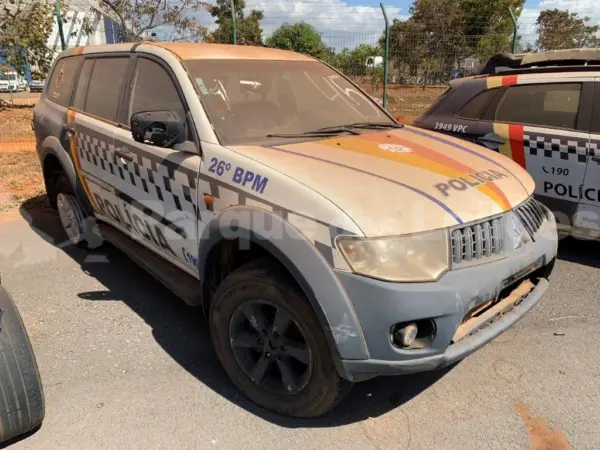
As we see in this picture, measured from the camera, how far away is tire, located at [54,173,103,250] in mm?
4445

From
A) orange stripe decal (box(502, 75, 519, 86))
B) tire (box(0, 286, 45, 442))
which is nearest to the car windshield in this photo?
tire (box(0, 286, 45, 442))

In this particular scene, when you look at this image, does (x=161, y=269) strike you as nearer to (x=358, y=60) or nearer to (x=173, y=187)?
(x=173, y=187)

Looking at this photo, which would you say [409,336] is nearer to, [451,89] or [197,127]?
[197,127]

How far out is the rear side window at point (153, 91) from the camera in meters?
3.03

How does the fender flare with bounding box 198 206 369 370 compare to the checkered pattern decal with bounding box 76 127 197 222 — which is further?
the checkered pattern decal with bounding box 76 127 197 222

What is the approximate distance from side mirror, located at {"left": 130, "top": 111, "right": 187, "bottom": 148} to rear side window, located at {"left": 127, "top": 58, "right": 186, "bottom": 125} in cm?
16

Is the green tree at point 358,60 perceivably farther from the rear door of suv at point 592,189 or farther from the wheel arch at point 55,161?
the wheel arch at point 55,161

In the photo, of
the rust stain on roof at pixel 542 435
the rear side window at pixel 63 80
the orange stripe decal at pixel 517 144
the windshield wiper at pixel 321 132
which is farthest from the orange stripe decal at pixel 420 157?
the rear side window at pixel 63 80

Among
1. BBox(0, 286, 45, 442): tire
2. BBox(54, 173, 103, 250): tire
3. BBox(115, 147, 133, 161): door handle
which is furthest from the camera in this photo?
BBox(54, 173, 103, 250): tire

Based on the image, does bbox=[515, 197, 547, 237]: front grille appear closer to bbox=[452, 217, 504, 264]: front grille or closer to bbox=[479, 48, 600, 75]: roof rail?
bbox=[452, 217, 504, 264]: front grille

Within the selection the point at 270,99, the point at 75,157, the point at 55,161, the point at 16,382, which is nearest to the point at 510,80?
the point at 270,99

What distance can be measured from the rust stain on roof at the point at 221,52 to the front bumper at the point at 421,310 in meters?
1.89

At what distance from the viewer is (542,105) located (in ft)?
14.8

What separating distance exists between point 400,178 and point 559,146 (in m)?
2.59
